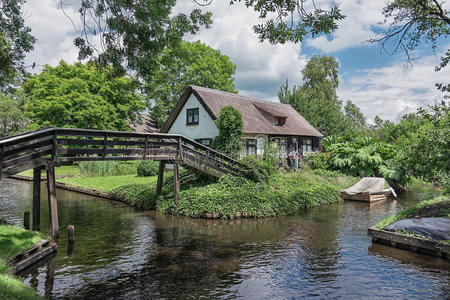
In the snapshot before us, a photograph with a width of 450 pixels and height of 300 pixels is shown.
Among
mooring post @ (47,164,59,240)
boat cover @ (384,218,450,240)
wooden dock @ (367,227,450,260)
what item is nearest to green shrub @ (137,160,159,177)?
mooring post @ (47,164,59,240)

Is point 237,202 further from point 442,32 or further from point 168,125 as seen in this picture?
point 168,125

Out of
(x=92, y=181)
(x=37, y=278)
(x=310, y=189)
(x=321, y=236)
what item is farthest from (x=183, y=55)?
(x=92, y=181)

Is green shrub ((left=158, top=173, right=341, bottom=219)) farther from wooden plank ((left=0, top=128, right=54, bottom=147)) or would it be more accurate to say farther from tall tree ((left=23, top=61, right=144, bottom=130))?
tall tree ((left=23, top=61, right=144, bottom=130))

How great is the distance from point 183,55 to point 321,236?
24.7 ft

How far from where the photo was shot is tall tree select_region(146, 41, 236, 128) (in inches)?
1428

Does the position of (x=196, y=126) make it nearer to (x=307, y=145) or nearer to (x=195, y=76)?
(x=307, y=145)

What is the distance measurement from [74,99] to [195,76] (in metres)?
13.2

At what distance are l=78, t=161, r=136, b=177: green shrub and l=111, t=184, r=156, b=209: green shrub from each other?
7.90 meters

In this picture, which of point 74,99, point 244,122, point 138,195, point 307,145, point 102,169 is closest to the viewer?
point 138,195

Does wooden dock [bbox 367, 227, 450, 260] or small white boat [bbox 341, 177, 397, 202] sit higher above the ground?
small white boat [bbox 341, 177, 397, 202]

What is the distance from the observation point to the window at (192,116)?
961 inches

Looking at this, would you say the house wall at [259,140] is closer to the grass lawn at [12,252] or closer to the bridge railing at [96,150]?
the bridge railing at [96,150]

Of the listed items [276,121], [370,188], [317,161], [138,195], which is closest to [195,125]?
[276,121]

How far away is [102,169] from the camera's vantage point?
25203 millimetres
